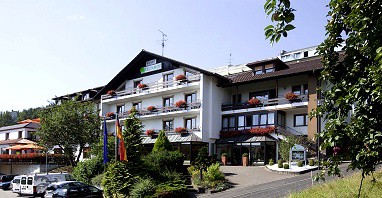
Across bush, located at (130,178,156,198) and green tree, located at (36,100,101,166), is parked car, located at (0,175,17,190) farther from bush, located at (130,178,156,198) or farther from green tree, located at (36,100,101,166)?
bush, located at (130,178,156,198)

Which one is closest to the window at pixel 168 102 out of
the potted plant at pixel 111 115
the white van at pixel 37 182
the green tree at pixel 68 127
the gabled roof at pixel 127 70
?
the gabled roof at pixel 127 70

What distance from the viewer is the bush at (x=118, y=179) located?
22180mm

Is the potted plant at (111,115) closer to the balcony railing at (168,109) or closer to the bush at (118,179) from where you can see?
the balcony railing at (168,109)

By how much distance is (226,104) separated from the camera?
39.3 m

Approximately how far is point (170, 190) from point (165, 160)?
7.09 meters

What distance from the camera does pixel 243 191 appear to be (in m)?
20.9

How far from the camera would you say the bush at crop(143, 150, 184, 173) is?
26.8 m

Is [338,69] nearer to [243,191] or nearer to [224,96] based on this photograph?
[243,191]

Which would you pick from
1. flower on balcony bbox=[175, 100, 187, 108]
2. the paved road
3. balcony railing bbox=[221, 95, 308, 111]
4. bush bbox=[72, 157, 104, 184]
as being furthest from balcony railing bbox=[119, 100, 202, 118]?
the paved road

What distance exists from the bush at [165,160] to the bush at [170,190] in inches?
181

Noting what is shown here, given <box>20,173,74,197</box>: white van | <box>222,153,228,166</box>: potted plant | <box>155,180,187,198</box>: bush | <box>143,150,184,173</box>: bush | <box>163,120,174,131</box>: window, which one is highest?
<box>163,120,174,131</box>: window

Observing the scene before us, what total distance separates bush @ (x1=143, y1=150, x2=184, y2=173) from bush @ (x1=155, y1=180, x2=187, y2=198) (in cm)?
460

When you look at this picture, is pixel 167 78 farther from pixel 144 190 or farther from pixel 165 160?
pixel 144 190

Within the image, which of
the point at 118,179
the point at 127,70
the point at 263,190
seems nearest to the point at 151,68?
the point at 127,70
